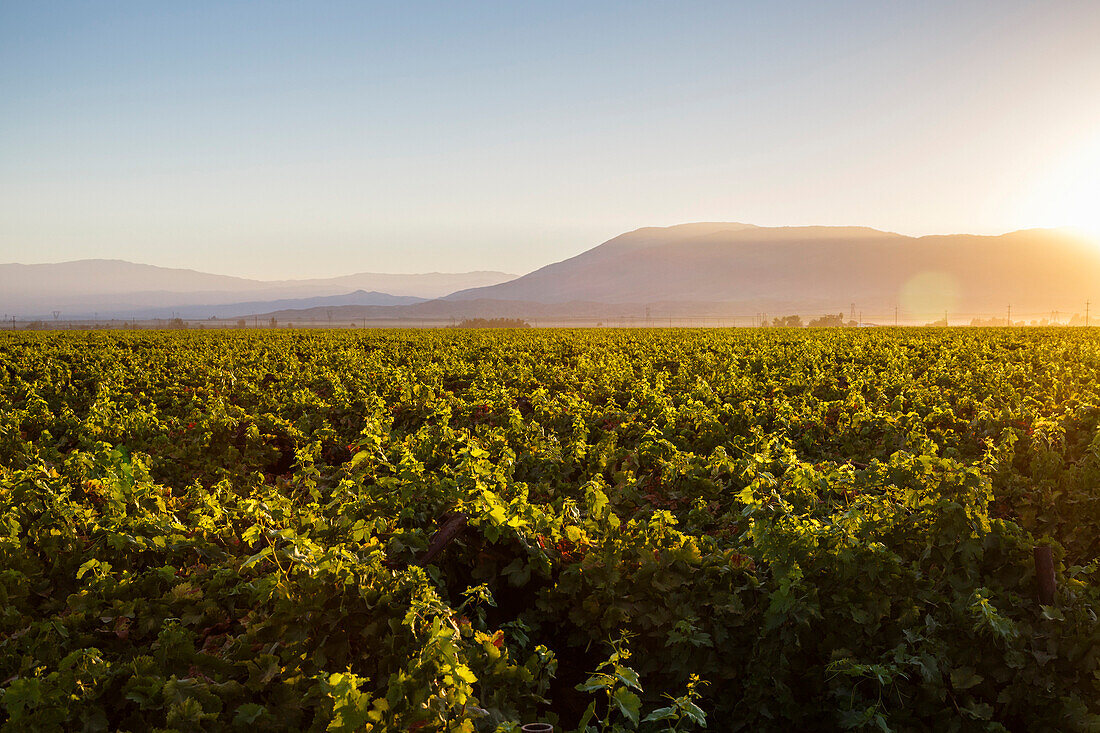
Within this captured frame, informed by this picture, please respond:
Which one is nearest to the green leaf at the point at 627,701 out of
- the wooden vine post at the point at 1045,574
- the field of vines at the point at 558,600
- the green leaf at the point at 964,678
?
the field of vines at the point at 558,600

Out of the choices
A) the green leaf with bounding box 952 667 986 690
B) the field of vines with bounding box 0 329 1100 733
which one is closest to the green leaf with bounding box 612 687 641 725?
the field of vines with bounding box 0 329 1100 733

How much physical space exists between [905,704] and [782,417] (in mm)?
7038

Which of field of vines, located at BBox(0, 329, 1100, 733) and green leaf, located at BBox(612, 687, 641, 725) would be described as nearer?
green leaf, located at BBox(612, 687, 641, 725)

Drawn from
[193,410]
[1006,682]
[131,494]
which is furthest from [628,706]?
[193,410]

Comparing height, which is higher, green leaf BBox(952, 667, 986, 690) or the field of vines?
the field of vines

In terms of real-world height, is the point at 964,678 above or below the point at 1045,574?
below

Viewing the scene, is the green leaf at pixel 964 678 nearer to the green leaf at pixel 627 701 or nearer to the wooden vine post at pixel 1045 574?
the wooden vine post at pixel 1045 574

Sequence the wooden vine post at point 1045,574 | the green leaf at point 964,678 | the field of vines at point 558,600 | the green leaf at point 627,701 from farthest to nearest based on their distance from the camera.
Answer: the wooden vine post at point 1045,574 < the green leaf at point 964,678 < the field of vines at point 558,600 < the green leaf at point 627,701

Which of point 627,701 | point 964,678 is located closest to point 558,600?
point 627,701

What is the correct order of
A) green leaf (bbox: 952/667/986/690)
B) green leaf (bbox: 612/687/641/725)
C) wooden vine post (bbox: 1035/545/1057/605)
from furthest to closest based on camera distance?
wooden vine post (bbox: 1035/545/1057/605) < green leaf (bbox: 952/667/986/690) < green leaf (bbox: 612/687/641/725)

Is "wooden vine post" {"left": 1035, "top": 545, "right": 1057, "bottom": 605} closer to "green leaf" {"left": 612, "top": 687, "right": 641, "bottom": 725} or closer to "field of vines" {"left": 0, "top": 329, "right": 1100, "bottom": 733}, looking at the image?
"field of vines" {"left": 0, "top": 329, "right": 1100, "bottom": 733}

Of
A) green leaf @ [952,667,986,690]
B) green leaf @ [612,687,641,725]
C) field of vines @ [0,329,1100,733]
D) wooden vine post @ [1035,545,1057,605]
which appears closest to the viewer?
green leaf @ [612,687,641,725]

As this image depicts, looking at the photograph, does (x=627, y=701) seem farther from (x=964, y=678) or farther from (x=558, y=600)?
(x=964, y=678)

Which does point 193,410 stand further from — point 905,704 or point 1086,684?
point 1086,684
